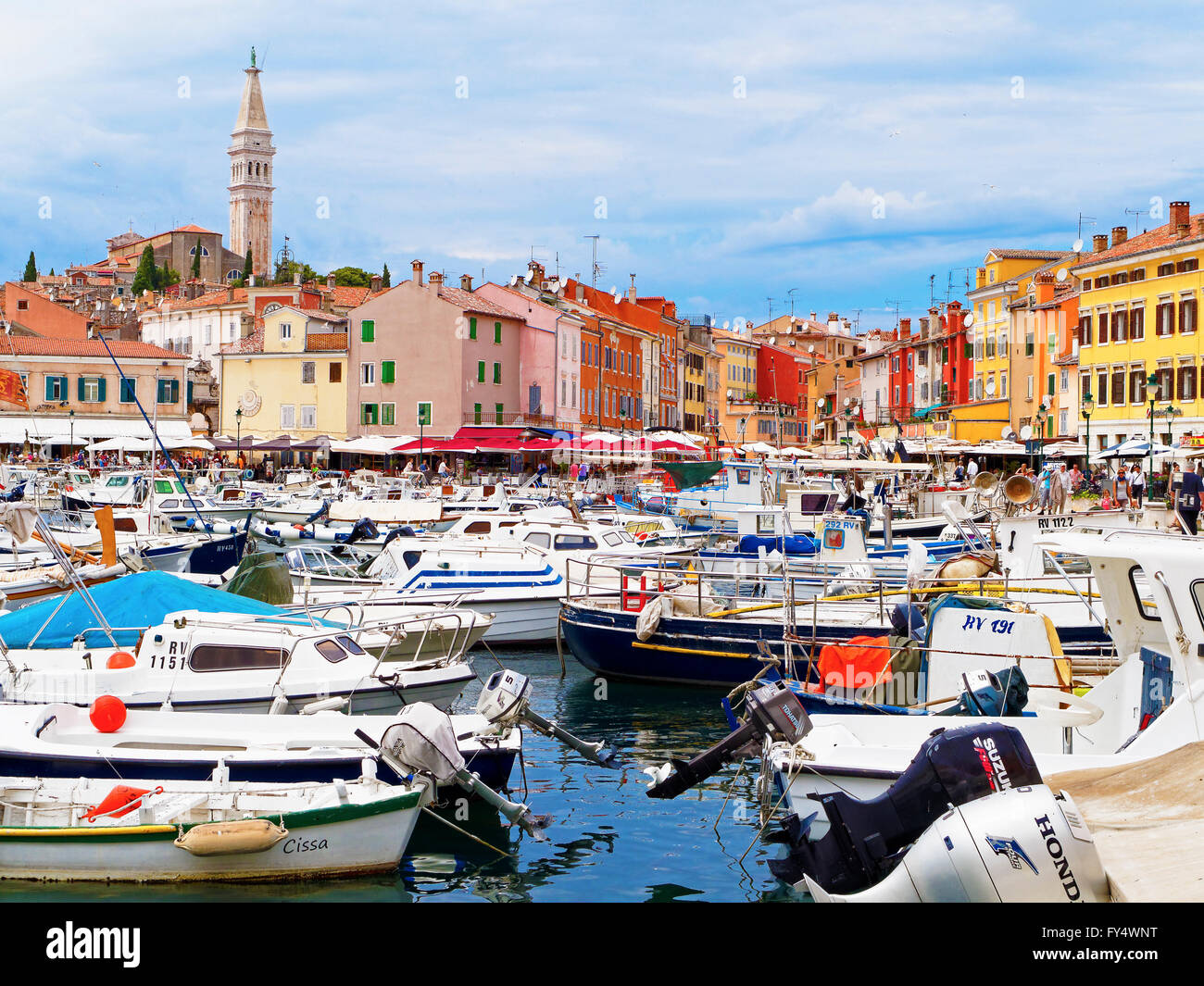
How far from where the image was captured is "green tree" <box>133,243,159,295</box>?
427 feet

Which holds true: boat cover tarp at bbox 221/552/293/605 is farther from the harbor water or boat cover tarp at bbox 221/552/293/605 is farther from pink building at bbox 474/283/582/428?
pink building at bbox 474/283/582/428

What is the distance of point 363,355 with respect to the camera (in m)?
70.4

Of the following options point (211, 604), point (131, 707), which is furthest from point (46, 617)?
point (131, 707)

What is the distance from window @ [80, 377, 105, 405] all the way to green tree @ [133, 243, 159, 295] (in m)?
58.9

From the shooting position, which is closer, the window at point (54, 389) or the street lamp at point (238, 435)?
the street lamp at point (238, 435)

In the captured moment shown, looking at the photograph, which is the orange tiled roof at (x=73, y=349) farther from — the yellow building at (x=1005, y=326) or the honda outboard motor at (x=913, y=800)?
the honda outboard motor at (x=913, y=800)

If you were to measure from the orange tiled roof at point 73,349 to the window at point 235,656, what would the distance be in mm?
61364

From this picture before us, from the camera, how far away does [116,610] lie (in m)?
16.4

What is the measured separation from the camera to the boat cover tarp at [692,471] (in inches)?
1766

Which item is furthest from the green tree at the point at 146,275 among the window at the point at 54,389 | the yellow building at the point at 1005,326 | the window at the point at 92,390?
the yellow building at the point at 1005,326

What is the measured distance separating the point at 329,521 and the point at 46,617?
28.7 m

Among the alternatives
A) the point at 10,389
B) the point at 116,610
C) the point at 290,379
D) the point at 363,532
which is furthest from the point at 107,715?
the point at 290,379

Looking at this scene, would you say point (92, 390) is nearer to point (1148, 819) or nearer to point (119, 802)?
point (119, 802)
